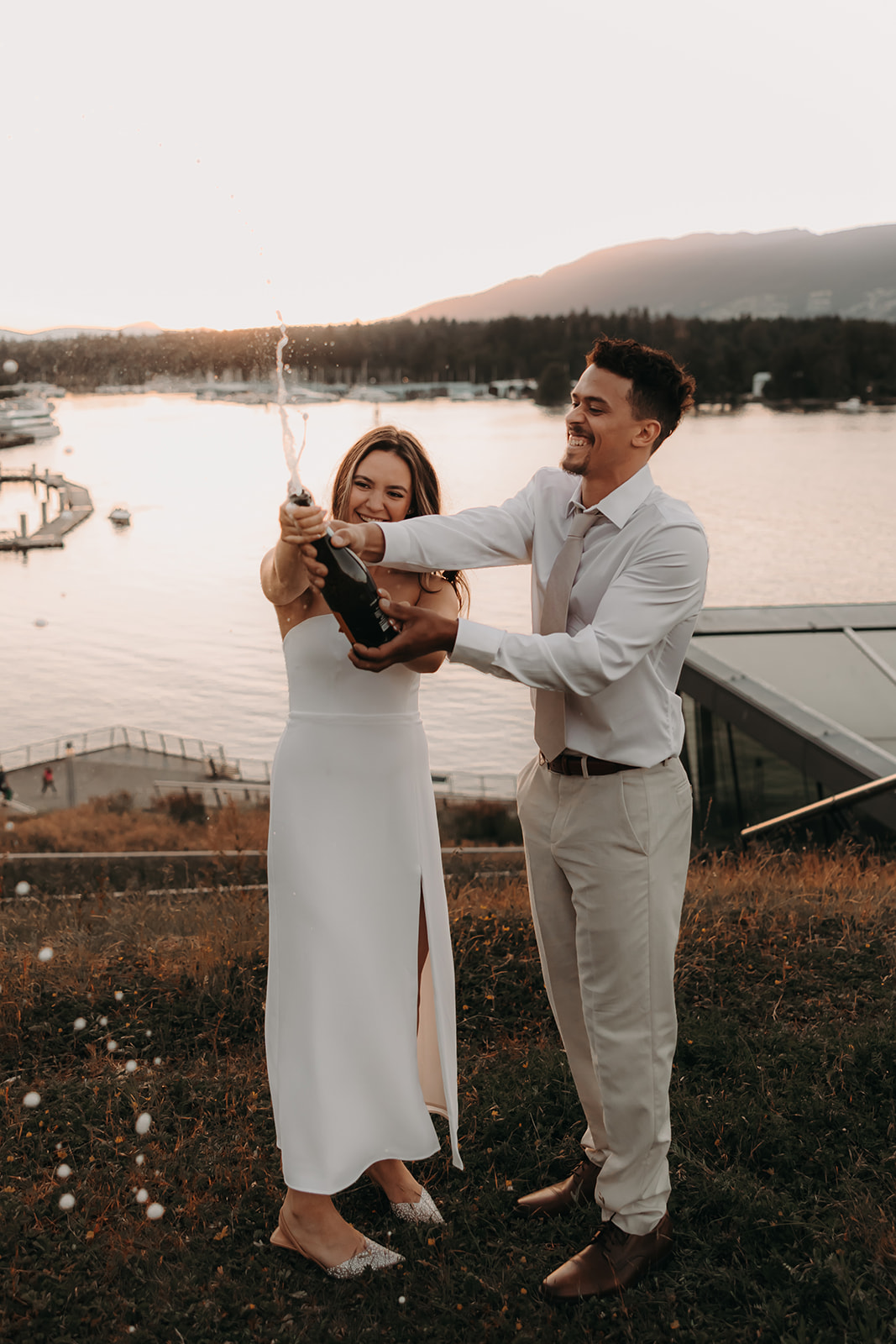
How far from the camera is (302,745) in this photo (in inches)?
116

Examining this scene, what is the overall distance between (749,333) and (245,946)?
6927cm

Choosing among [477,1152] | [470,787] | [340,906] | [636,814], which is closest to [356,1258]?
[477,1152]

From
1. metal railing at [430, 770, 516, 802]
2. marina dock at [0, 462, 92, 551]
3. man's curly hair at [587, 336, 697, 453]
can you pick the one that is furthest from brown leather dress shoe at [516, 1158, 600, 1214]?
marina dock at [0, 462, 92, 551]

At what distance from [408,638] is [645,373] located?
93 cm

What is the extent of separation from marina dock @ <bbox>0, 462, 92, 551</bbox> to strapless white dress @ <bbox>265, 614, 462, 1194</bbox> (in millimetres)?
99686

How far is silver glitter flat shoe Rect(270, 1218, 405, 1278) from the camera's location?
3.00 metres

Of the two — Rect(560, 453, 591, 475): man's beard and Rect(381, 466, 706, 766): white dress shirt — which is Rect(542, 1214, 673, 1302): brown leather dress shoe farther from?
Rect(560, 453, 591, 475): man's beard

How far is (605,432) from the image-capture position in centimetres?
283

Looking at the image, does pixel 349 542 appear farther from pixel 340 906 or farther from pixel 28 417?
pixel 28 417

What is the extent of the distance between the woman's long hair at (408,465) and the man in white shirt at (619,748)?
0.21m

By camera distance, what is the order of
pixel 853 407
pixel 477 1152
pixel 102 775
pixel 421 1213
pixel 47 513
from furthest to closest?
pixel 853 407 → pixel 47 513 → pixel 102 775 → pixel 477 1152 → pixel 421 1213

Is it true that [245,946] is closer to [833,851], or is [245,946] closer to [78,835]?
[833,851]

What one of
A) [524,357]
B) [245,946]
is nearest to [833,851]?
[245,946]

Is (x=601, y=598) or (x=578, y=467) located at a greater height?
(x=578, y=467)
